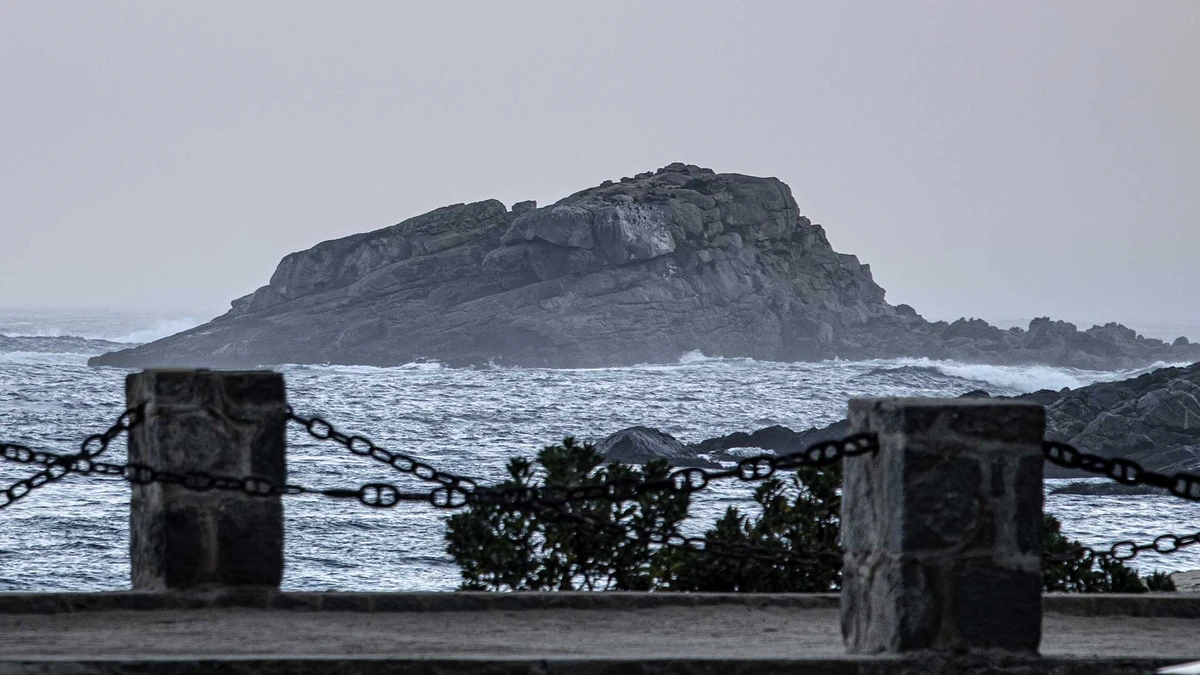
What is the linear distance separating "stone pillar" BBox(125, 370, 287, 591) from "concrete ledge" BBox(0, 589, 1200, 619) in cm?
9

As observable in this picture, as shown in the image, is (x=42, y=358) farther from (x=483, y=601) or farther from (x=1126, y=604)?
(x=1126, y=604)

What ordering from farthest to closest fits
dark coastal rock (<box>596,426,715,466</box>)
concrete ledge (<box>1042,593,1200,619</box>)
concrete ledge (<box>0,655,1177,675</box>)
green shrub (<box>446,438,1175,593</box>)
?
dark coastal rock (<box>596,426,715,466</box>) → green shrub (<box>446,438,1175,593</box>) → concrete ledge (<box>1042,593,1200,619</box>) → concrete ledge (<box>0,655,1177,675</box>)

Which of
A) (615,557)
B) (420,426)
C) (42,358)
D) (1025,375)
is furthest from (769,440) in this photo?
(42,358)

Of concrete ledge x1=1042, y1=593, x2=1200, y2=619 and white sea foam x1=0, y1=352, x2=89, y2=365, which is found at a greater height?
white sea foam x1=0, y1=352, x2=89, y2=365

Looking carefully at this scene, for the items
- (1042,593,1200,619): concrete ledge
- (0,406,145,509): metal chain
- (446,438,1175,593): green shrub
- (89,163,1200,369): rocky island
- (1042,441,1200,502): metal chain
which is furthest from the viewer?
(89,163,1200,369): rocky island

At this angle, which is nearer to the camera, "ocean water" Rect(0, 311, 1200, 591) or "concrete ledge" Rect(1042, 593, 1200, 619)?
"concrete ledge" Rect(1042, 593, 1200, 619)

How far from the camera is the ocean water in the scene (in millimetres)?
21328

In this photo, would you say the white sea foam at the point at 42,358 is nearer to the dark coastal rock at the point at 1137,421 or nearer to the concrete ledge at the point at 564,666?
the dark coastal rock at the point at 1137,421

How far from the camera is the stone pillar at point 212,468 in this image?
589 cm

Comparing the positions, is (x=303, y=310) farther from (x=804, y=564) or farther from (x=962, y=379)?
(x=804, y=564)

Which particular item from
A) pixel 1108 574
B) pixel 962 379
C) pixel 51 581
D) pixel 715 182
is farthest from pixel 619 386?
pixel 1108 574

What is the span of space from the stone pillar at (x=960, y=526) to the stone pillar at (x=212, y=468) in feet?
9.35

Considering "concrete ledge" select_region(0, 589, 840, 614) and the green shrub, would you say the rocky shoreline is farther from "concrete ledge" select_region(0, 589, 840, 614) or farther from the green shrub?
"concrete ledge" select_region(0, 589, 840, 614)

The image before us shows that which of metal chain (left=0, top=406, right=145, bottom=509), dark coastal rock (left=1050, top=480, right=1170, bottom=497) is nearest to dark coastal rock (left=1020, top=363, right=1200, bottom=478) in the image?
dark coastal rock (left=1050, top=480, right=1170, bottom=497)
